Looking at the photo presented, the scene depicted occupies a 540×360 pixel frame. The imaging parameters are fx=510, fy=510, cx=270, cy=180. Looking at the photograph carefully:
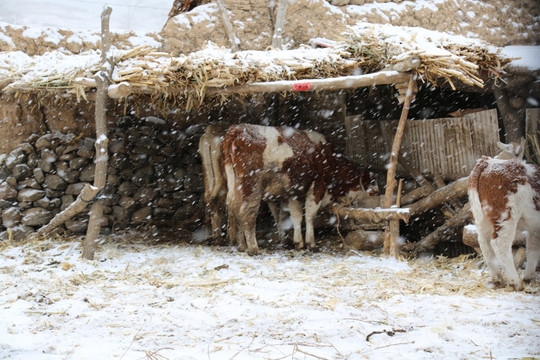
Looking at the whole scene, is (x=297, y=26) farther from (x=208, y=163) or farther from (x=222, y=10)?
(x=208, y=163)

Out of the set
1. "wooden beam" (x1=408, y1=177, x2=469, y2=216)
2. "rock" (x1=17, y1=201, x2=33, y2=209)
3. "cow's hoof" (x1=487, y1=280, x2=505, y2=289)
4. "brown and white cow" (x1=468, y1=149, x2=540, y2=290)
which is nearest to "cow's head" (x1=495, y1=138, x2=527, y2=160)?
"brown and white cow" (x1=468, y1=149, x2=540, y2=290)

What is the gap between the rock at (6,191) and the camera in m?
7.40

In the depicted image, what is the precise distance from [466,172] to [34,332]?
18.2ft

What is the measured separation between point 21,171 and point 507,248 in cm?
652

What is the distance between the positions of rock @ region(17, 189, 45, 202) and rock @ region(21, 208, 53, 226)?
0.16m

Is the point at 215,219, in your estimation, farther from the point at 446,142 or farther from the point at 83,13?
the point at 83,13

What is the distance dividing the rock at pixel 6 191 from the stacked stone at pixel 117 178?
13 mm

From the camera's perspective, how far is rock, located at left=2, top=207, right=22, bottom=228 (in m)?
7.29

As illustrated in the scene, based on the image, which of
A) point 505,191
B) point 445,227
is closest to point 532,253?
point 505,191

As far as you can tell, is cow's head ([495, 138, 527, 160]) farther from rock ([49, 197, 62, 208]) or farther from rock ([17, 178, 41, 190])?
rock ([17, 178, 41, 190])

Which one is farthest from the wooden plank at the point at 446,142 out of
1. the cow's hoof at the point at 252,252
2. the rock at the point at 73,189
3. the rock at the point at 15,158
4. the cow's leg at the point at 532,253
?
the rock at the point at 15,158

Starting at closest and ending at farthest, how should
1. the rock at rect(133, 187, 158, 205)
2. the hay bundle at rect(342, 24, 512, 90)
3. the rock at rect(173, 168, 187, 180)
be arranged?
the hay bundle at rect(342, 24, 512, 90), the rock at rect(133, 187, 158, 205), the rock at rect(173, 168, 187, 180)

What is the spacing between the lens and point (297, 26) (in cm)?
1088

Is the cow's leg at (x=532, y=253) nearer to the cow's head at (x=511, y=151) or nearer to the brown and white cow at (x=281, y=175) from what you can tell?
the cow's head at (x=511, y=151)
